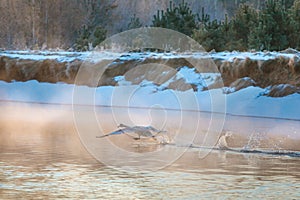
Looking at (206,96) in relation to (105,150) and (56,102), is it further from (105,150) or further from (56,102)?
(105,150)

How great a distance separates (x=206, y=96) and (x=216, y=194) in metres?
17.3

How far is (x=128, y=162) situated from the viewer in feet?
43.8

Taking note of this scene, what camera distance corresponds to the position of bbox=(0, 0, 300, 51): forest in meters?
33.2

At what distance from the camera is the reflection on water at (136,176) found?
1016 centimetres

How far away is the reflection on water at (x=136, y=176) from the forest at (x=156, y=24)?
57.6 ft

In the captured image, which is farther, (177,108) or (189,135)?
(177,108)

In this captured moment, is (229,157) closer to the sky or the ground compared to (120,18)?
closer to the ground

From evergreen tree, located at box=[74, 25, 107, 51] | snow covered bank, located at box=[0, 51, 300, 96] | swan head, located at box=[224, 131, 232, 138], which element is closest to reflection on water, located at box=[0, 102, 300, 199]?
swan head, located at box=[224, 131, 232, 138]

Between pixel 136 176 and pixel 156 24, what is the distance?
3089 centimetres

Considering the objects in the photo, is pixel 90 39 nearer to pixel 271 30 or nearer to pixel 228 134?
pixel 271 30

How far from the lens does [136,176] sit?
1166 centimetres

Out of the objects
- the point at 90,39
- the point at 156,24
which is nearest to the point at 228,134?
the point at 156,24

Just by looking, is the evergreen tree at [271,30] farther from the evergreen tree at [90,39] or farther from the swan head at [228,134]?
the swan head at [228,134]

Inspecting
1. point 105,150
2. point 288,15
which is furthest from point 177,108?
point 105,150
